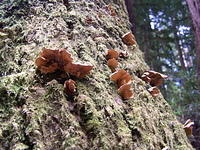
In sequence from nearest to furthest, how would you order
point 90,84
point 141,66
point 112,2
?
point 90,84 < point 141,66 < point 112,2

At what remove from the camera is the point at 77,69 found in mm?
1746

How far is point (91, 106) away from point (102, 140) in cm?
24

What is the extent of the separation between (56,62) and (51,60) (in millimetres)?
32

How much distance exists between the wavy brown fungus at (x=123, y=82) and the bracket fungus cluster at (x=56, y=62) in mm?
329

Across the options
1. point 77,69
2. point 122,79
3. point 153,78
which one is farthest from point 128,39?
point 77,69

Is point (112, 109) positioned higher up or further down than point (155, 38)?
higher up

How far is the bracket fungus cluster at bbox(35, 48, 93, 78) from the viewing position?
5.62ft

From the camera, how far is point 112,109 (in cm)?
179

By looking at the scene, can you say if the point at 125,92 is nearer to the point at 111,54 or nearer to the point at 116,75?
→ the point at 116,75

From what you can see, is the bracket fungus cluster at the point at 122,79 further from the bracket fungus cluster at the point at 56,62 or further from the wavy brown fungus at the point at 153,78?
the wavy brown fungus at the point at 153,78

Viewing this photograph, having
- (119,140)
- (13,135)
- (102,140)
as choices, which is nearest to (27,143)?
(13,135)

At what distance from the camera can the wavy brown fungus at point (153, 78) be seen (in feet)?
8.37

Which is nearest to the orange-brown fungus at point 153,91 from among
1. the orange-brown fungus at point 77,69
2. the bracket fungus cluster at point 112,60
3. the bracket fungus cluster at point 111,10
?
the bracket fungus cluster at point 112,60

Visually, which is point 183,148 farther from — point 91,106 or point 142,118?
point 91,106
